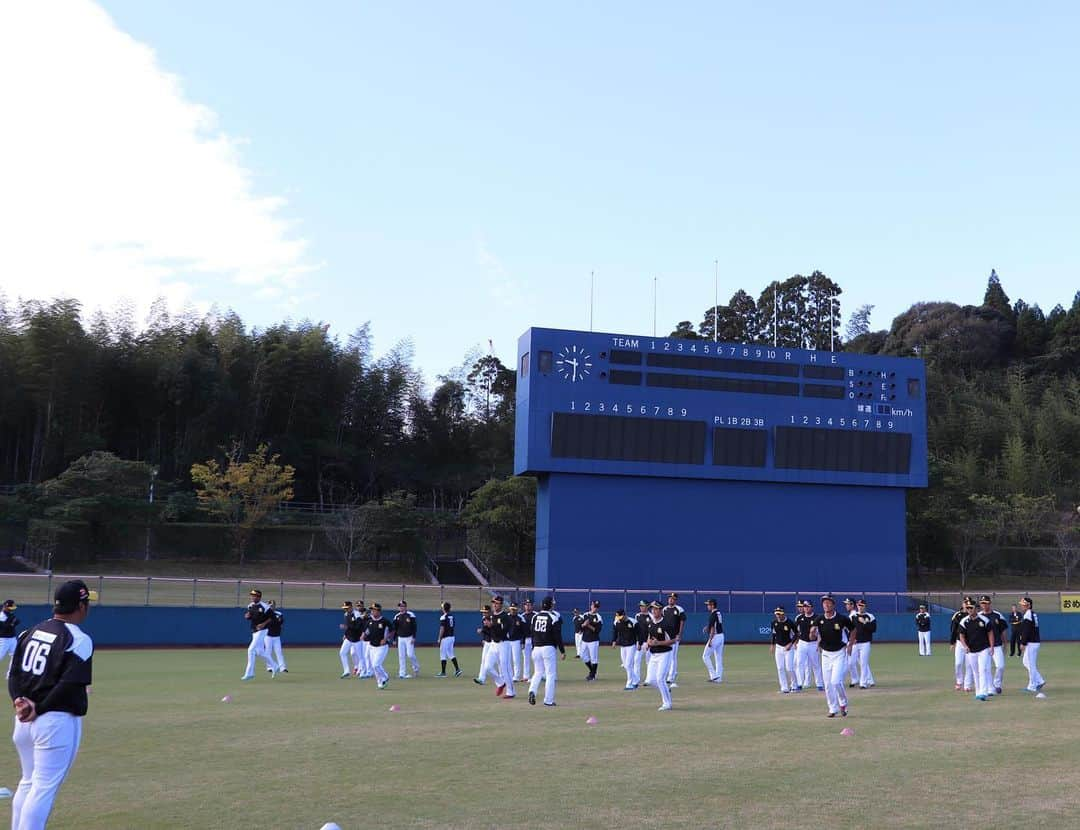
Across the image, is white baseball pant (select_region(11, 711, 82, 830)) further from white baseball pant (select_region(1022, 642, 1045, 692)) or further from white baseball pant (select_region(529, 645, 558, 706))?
white baseball pant (select_region(1022, 642, 1045, 692))

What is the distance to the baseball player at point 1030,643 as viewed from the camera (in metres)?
21.2

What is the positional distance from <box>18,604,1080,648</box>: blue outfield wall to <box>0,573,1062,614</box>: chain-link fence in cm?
62

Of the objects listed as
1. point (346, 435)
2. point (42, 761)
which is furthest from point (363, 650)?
point (346, 435)

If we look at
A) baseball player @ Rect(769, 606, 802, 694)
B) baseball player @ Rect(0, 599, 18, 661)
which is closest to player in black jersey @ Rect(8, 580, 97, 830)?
baseball player @ Rect(769, 606, 802, 694)

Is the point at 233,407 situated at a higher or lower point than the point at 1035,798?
higher

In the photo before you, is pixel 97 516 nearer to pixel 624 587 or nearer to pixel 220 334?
pixel 220 334

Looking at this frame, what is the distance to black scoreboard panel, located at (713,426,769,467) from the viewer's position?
4284 centimetres

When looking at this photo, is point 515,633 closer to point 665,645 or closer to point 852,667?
point 665,645

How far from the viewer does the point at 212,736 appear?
14.2m

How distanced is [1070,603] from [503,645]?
116ft

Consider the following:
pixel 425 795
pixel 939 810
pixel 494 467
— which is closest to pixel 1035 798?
pixel 939 810

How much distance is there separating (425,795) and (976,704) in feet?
40.8

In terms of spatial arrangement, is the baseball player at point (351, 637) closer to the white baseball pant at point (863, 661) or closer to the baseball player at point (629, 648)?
the baseball player at point (629, 648)

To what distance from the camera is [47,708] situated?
758cm
